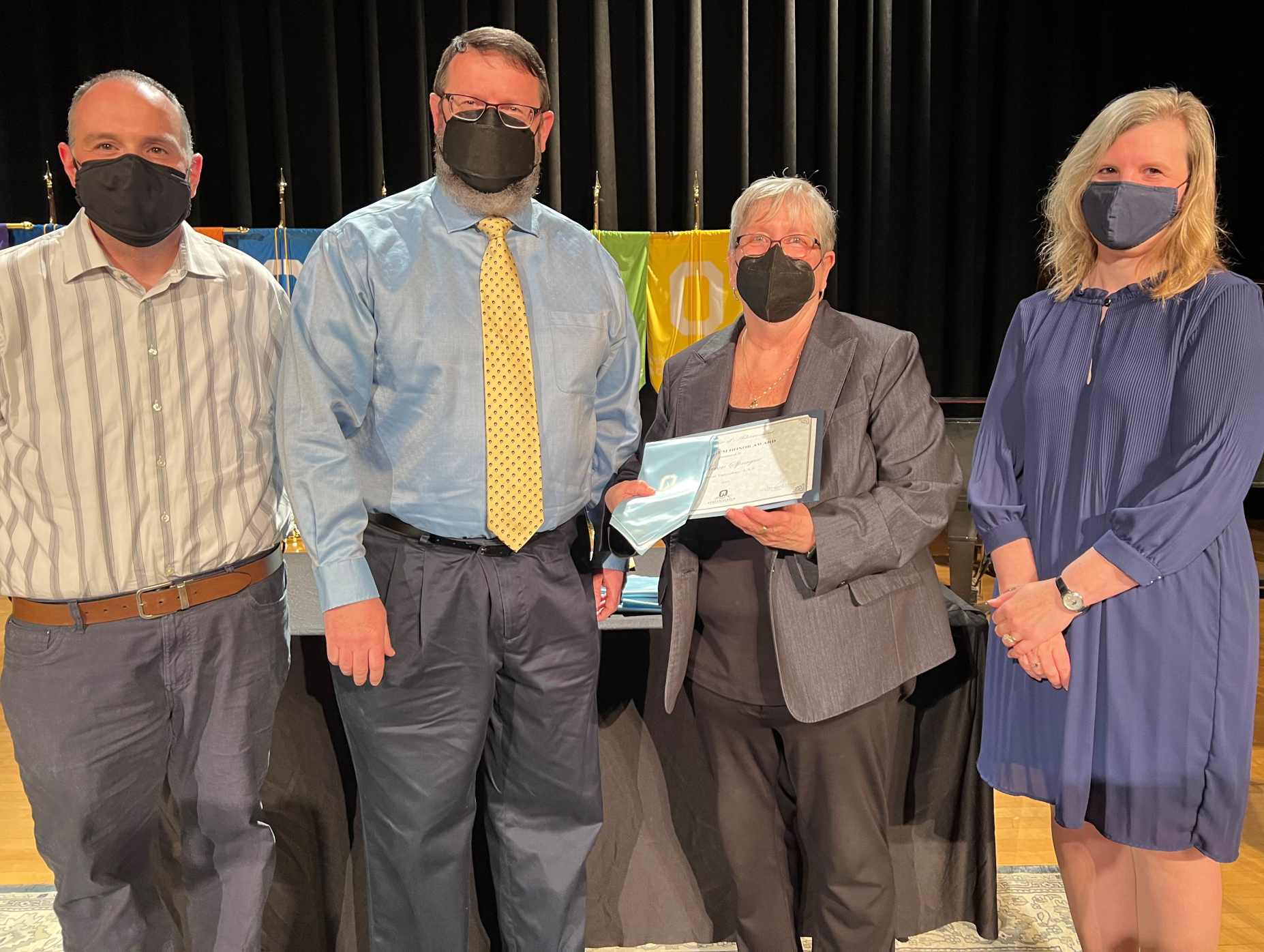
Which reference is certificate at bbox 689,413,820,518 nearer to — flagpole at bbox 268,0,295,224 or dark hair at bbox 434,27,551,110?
dark hair at bbox 434,27,551,110

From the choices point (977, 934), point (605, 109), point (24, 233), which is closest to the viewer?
point (977, 934)

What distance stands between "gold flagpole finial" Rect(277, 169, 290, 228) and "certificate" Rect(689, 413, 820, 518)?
5299mm

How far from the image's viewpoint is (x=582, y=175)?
711cm

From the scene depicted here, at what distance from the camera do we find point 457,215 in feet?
5.33

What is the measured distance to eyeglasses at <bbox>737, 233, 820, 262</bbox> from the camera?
5.53ft

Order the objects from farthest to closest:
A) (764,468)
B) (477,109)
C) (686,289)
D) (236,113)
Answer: (236,113) < (686,289) < (477,109) < (764,468)

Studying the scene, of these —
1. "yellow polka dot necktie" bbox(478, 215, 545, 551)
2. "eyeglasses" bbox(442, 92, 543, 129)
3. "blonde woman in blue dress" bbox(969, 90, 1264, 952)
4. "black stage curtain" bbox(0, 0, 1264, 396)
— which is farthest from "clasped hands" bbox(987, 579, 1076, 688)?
"black stage curtain" bbox(0, 0, 1264, 396)

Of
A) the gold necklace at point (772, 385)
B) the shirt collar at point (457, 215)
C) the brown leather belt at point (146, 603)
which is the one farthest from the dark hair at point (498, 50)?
the brown leather belt at point (146, 603)

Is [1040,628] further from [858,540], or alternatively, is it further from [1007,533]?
[858,540]

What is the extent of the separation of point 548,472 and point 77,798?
3.18 feet

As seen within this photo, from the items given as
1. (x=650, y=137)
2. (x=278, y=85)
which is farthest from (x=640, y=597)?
(x=278, y=85)

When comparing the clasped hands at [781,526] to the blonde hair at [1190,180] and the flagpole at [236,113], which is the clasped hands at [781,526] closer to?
the blonde hair at [1190,180]

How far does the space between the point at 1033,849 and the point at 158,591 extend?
2348 millimetres

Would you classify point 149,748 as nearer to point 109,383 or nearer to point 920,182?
point 109,383
